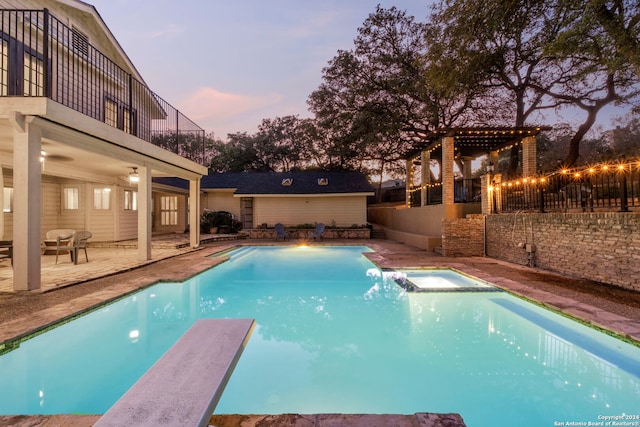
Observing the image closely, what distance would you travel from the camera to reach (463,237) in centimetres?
1088

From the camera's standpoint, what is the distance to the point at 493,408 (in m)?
2.91

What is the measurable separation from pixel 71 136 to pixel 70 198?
8.07 metres

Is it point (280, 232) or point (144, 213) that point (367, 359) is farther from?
point (280, 232)

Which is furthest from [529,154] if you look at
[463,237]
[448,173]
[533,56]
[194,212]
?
[194,212]

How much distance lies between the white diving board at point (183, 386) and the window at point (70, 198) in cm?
1305

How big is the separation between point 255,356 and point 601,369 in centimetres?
388

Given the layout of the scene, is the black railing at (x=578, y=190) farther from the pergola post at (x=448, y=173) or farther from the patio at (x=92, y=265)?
the patio at (x=92, y=265)

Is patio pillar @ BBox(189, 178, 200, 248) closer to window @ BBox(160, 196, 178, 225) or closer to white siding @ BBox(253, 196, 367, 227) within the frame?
window @ BBox(160, 196, 178, 225)

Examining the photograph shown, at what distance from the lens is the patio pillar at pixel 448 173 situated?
1184cm

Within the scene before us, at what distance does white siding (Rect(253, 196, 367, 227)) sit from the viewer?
20.1 metres

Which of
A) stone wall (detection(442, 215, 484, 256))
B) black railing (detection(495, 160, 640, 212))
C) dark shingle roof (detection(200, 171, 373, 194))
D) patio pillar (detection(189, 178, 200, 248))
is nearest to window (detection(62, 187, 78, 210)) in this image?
patio pillar (detection(189, 178, 200, 248))

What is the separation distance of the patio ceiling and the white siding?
19.7 ft

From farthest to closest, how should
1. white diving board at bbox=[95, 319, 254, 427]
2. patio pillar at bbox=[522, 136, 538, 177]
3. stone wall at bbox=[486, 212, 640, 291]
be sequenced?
patio pillar at bbox=[522, 136, 538, 177] → stone wall at bbox=[486, 212, 640, 291] → white diving board at bbox=[95, 319, 254, 427]

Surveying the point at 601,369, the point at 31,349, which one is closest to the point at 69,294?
the point at 31,349
